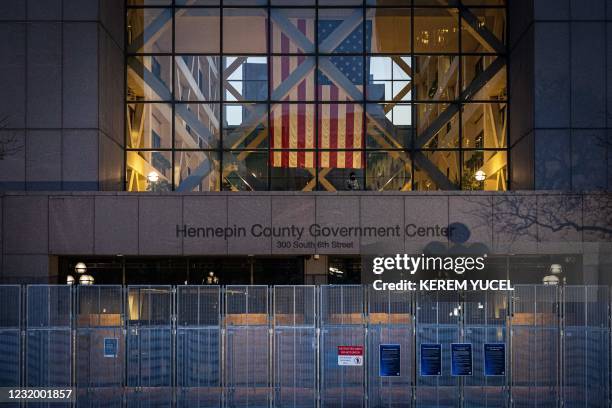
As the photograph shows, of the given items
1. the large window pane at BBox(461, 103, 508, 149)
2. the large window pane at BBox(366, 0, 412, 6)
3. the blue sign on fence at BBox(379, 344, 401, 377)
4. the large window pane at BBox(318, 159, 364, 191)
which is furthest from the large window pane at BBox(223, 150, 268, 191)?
the blue sign on fence at BBox(379, 344, 401, 377)

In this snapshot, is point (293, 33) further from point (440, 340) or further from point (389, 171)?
point (440, 340)

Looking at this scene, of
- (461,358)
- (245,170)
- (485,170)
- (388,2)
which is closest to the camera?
(461,358)

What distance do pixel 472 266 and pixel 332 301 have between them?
8.16 metres

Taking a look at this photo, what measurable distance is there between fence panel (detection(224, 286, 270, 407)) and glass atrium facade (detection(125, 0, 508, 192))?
35.2 ft

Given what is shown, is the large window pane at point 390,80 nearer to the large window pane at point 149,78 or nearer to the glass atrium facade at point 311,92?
the glass atrium facade at point 311,92

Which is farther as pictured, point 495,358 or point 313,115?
point 313,115

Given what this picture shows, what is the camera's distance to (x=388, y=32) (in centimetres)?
2866

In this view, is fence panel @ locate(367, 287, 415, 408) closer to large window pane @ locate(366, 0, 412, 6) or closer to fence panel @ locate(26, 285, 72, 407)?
fence panel @ locate(26, 285, 72, 407)

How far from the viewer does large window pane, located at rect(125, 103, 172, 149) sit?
28250 millimetres

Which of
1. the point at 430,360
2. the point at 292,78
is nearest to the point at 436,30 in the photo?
the point at 292,78

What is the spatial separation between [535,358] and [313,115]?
1333 centimetres

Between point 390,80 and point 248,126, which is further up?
point 390,80

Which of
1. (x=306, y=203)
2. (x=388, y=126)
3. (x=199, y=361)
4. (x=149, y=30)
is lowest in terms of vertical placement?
(x=199, y=361)

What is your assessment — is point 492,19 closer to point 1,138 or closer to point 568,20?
point 568,20
